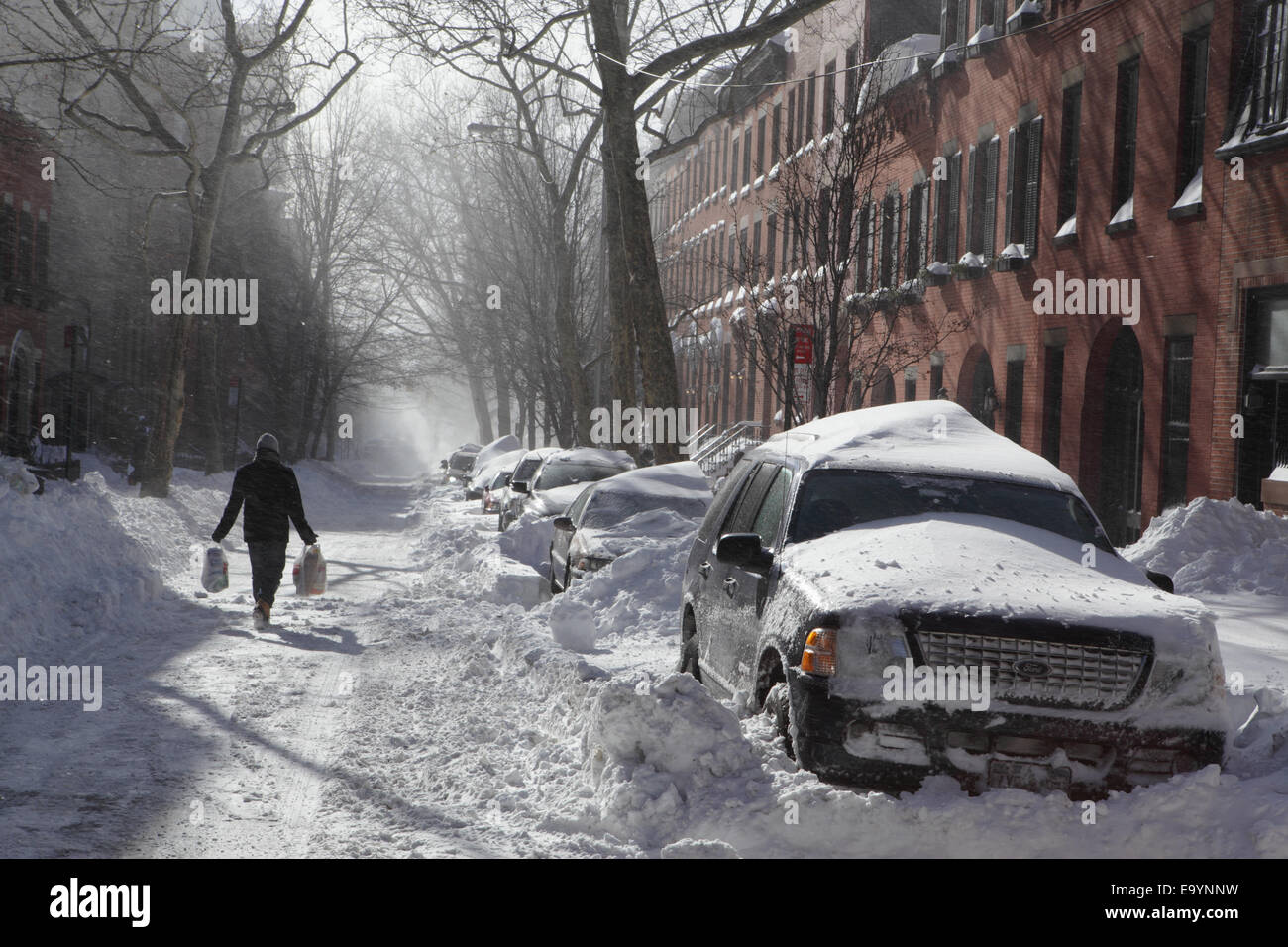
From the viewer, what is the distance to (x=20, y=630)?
1005cm

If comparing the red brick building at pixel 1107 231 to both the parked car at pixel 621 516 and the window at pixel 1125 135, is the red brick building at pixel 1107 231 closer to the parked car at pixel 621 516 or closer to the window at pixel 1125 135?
the window at pixel 1125 135

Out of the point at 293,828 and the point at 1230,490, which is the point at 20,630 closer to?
the point at 293,828

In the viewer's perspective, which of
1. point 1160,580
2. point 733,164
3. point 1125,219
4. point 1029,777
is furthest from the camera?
point 733,164

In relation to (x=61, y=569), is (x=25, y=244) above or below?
above

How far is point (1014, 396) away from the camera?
75.2ft

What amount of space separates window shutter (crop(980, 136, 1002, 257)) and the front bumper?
63.6 ft

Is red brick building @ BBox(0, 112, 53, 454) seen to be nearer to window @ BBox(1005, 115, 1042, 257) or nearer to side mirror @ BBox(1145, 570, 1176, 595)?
window @ BBox(1005, 115, 1042, 257)

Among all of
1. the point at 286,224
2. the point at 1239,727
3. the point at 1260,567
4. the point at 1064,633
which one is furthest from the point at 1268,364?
the point at 286,224

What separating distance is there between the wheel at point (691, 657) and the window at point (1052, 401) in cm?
1460

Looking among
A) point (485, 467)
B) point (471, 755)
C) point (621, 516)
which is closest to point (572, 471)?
point (621, 516)

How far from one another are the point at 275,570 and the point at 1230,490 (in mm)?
11270

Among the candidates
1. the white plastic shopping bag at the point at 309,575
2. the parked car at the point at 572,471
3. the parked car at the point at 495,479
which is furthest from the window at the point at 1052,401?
the white plastic shopping bag at the point at 309,575

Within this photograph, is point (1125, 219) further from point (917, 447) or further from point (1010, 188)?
point (917, 447)

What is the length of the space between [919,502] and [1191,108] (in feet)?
43.6
